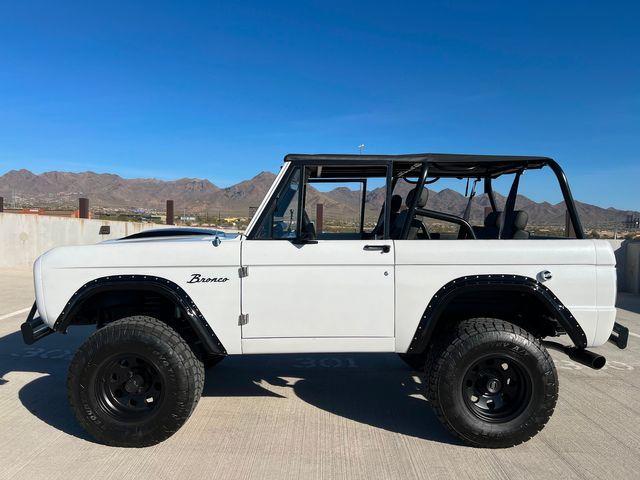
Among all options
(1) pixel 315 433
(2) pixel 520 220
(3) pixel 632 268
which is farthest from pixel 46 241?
(3) pixel 632 268

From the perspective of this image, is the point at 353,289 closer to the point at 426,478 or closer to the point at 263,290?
the point at 263,290

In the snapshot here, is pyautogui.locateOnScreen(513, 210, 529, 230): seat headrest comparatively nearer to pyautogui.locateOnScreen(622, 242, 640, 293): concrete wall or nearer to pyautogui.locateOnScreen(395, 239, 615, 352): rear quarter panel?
pyautogui.locateOnScreen(395, 239, 615, 352): rear quarter panel

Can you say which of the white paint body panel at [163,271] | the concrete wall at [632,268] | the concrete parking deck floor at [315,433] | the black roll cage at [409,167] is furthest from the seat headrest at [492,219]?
the concrete wall at [632,268]

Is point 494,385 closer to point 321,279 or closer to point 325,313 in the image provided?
point 325,313

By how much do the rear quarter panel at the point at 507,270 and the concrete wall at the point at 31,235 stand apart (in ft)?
41.9

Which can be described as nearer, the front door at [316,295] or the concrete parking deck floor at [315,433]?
the concrete parking deck floor at [315,433]

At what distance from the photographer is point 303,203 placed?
351cm

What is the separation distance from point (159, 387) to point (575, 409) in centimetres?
344

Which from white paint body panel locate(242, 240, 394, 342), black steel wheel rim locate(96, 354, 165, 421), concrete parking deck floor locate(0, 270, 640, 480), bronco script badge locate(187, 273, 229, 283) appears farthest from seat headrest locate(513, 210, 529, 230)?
black steel wheel rim locate(96, 354, 165, 421)

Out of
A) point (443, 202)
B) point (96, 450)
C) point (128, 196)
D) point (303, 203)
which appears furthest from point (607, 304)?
point (128, 196)

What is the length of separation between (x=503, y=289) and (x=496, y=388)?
0.74 metres

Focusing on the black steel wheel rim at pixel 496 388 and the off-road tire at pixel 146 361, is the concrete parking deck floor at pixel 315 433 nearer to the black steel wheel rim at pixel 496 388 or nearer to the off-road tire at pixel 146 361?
the off-road tire at pixel 146 361

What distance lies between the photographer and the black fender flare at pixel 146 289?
3.23 meters

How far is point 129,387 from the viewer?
10.7ft
